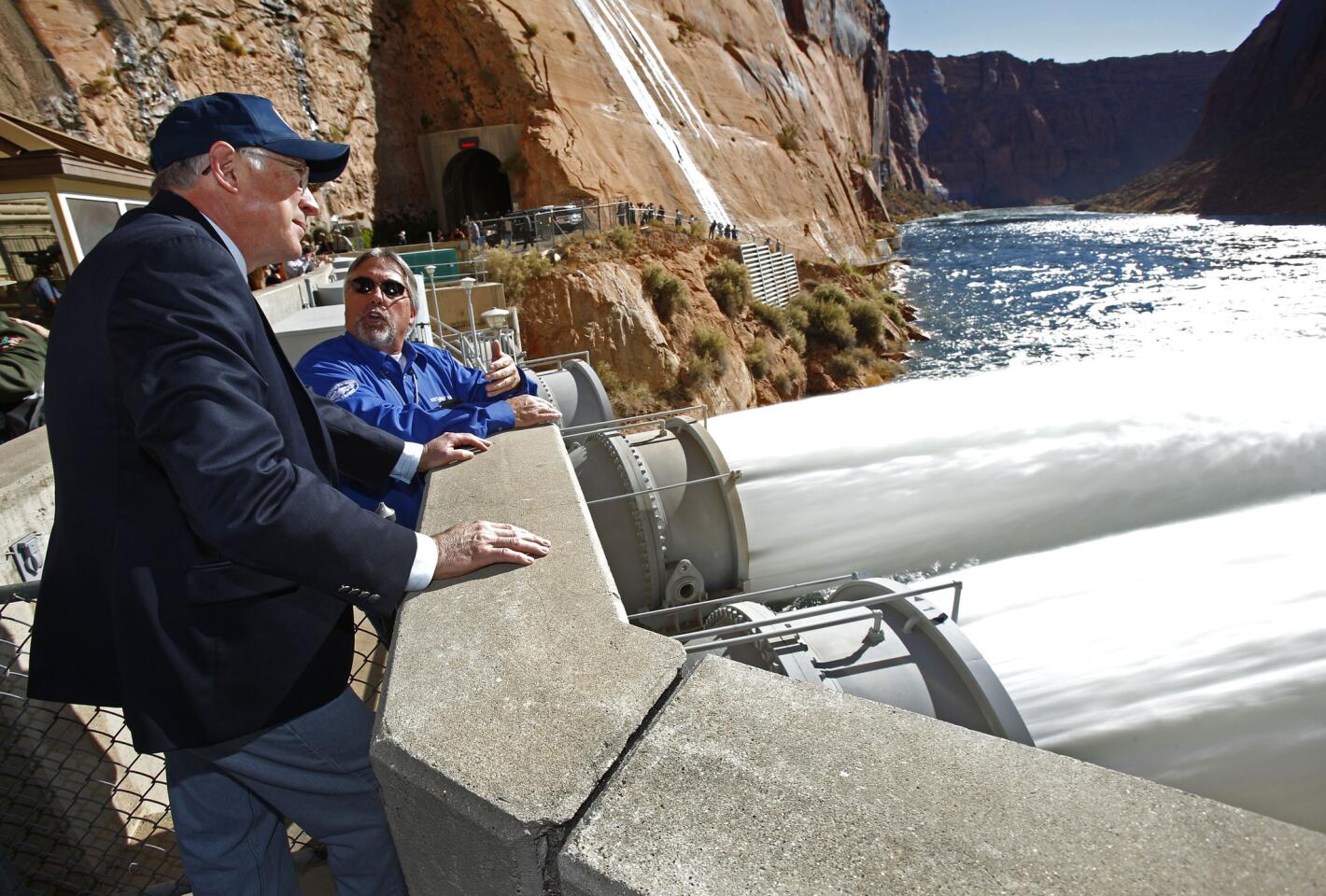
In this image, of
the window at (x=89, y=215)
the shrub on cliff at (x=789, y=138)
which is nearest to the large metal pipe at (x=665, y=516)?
the window at (x=89, y=215)

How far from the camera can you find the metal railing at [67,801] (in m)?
2.41

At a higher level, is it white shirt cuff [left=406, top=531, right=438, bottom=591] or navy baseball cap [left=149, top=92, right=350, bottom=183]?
navy baseball cap [left=149, top=92, right=350, bottom=183]

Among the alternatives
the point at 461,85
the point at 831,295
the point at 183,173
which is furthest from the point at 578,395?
the point at 461,85

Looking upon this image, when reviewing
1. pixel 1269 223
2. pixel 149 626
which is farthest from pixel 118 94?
pixel 1269 223

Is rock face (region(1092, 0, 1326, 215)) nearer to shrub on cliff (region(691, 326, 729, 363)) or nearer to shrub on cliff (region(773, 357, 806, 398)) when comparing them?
shrub on cliff (region(773, 357, 806, 398))

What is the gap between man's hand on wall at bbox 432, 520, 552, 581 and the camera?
186cm

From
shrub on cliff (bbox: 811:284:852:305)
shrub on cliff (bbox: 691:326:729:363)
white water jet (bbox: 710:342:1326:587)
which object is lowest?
shrub on cliff (bbox: 691:326:729:363)

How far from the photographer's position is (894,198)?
12281 centimetres

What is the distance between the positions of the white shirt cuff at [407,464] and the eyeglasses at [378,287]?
3.07ft

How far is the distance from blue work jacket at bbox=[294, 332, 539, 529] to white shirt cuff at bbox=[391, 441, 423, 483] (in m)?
0.10

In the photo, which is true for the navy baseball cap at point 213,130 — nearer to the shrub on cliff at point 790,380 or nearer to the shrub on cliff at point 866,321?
the shrub on cliff at point 790,380

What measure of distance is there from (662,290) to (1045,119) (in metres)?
172

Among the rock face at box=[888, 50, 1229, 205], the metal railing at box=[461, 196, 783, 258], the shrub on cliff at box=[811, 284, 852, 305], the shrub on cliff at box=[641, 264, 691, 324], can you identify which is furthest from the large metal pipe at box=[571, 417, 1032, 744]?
the rock face at box=[888, 50, 1229, 205]

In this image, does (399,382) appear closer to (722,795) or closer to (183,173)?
(183,173)
